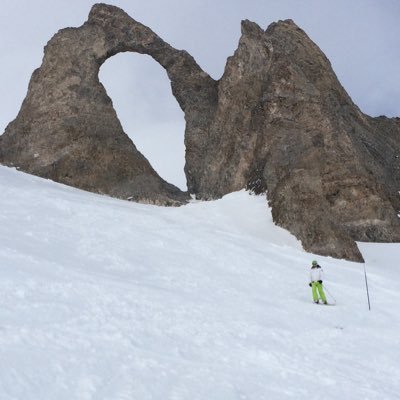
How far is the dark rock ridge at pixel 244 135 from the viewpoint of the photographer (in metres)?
35.2

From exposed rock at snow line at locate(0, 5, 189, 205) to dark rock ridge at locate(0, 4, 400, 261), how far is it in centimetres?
10

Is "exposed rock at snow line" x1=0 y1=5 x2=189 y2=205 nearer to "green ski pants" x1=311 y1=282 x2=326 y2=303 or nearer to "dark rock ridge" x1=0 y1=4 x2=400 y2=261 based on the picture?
"dark rock ridge" x1=0 y1=4 x2=400 y2=261

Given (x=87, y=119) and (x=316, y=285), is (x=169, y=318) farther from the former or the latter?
(x=87, y=119)

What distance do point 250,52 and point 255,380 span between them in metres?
40.8

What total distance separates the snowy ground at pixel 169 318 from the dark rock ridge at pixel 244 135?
11.1 meters

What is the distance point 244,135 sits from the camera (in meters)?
42.2

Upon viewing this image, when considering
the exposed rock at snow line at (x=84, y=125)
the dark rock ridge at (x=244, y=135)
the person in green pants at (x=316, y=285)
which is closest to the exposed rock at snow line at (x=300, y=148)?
the dark rock ridge at (x=244, y=135)

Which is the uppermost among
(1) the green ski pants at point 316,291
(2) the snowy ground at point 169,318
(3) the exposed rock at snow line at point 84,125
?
(3) the exposed rock at snow line at point 84,125

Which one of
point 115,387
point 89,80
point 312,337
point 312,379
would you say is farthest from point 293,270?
point 89,80

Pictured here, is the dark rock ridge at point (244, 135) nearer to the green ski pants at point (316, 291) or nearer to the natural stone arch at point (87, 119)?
the natural stone arch at point (87, 119)

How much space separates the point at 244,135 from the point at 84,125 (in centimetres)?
1497

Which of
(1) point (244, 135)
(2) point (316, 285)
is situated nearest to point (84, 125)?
(1) point (244, 135)

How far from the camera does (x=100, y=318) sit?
10000mm

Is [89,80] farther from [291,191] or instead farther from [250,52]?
[291,191]
